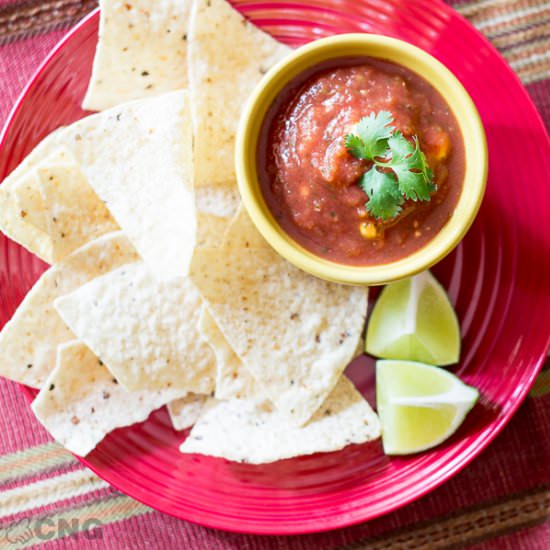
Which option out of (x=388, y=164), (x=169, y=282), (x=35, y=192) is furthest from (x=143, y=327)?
(x=388, y=164)

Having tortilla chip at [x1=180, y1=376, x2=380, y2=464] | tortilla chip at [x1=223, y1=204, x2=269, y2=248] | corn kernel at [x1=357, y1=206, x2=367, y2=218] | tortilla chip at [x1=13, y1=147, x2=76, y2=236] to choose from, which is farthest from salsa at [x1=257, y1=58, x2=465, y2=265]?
tortilla chip at [x1=13, y1=147, x2=76, y2=236]

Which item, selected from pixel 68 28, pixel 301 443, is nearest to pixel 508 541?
pixel 301 443

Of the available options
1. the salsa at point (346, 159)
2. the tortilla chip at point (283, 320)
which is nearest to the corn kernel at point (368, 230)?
the salsa at point (346, 159)

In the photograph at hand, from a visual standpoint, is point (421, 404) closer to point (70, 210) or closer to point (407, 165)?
point (407, 165)

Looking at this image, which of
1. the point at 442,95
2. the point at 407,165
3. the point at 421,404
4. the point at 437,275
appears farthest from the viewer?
the point at 437,275

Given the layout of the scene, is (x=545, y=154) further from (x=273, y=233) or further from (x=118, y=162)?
(x=118, y=162)

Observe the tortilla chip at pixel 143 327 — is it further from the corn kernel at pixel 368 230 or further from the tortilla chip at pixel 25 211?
the corn kernel at pixel 368 230

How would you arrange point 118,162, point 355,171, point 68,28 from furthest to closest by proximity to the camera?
point 68,28 → point 118,162 → point 355,171
